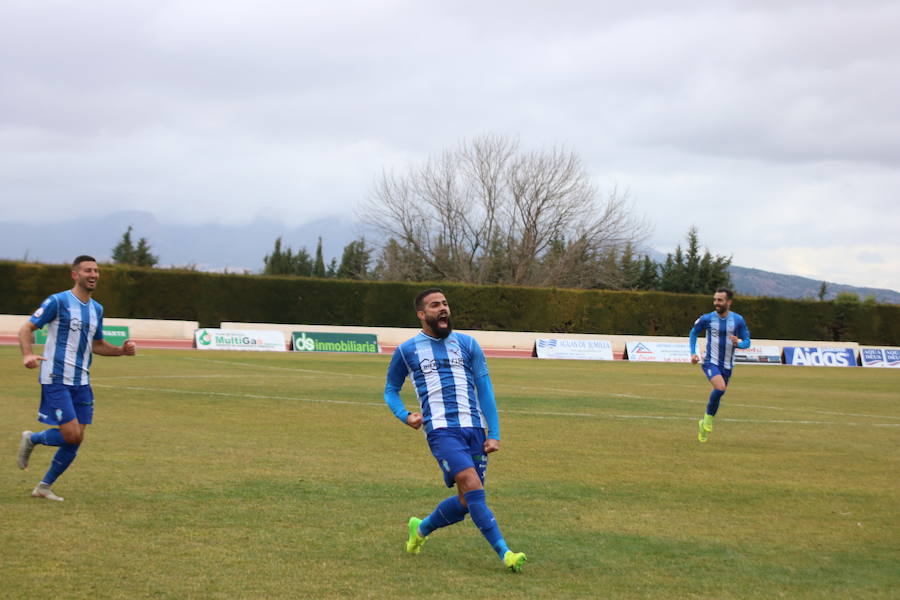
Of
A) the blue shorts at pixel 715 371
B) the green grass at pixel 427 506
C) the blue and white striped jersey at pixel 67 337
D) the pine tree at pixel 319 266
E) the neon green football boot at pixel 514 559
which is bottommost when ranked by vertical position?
the green grass at pixel 427 506

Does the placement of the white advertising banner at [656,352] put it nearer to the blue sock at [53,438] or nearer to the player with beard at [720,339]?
the player with beard at [720,339]

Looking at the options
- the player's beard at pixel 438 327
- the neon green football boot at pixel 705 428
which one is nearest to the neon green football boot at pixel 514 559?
the player's beard at pixel 438 327

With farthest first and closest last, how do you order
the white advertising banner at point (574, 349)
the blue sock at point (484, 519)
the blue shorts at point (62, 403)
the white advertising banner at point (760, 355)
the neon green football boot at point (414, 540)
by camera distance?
the white advertising banner at point (760, 355) < the white advertising banner at point (574, 349) < the blue shorts at point (62, 403) < the neon green football boot at point (414, 540) < the blue sock at point (484, 519)

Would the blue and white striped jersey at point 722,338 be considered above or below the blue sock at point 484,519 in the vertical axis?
above

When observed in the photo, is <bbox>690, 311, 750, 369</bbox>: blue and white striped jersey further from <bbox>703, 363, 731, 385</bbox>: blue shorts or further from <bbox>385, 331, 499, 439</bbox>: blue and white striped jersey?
<bbox>385, 331, 499, 439</bbox>: blue and white striped jersey

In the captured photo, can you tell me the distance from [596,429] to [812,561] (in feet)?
27.8

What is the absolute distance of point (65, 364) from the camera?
894cm

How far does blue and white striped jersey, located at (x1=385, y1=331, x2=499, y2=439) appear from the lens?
7082mm

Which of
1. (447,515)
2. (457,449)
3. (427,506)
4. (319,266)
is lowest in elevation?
(427,506)

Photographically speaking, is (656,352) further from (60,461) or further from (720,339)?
(60,461)

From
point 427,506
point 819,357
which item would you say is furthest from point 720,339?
point 819,357

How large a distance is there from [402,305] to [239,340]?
11.4 m

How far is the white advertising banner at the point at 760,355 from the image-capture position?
43.2 metres

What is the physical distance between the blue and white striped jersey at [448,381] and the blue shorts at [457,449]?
2.1 inches
